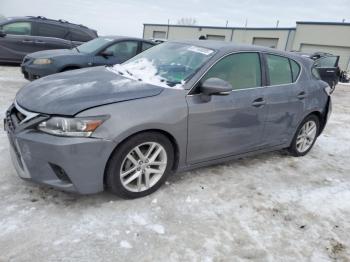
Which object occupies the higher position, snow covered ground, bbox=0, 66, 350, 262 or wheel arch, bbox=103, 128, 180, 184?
wheel arch, bbox=103, 128, 180, 184

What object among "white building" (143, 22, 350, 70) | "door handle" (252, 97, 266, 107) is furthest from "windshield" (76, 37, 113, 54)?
"white building" (143, 22, 350, 70)

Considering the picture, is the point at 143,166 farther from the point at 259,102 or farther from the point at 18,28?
the point at 18,28

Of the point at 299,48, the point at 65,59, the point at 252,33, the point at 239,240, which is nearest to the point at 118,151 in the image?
the point at 239,240

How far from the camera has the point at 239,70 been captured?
12.4ft

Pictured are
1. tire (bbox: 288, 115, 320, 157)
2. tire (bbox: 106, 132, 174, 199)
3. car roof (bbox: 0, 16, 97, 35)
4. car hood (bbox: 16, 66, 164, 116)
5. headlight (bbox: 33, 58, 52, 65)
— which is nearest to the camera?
car hood (bbox: 16, 66, 164, 116)

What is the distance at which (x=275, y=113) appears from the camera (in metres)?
4.07

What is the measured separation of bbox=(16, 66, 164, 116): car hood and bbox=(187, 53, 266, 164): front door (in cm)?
52

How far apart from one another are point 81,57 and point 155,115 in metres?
4.75

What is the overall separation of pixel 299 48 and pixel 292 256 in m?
26.5

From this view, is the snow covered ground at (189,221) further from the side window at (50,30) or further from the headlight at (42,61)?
the side window at (50,30)

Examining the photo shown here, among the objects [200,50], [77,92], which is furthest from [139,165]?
[200,50]

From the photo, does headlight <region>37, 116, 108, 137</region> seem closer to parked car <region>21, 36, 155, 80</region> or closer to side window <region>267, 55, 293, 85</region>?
side window <region>267, 55, 293, 85</region>

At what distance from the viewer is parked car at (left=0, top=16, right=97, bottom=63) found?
31.8 ft

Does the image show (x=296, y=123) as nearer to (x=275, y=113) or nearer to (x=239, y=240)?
(x=275, y=113)
